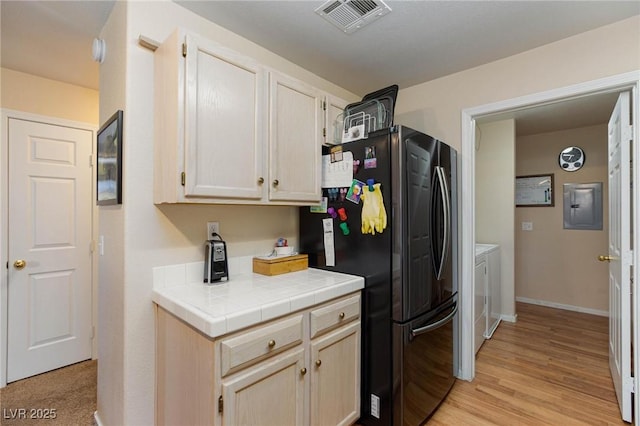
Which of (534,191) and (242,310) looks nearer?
(242,310)

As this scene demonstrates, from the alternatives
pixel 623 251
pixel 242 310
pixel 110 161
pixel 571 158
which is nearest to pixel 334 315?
pixel 242 310

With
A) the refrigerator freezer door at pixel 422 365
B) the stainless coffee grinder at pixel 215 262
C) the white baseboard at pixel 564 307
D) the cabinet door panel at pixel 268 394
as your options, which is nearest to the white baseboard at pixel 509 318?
the white baseboard at pixel 564 307

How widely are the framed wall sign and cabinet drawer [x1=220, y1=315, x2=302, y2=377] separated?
443 cm

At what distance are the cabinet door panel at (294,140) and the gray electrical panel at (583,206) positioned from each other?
402cm

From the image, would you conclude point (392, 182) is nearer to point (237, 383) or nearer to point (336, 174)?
point (336, 174)

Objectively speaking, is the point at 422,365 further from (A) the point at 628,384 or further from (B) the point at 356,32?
(B) the point at 356,32

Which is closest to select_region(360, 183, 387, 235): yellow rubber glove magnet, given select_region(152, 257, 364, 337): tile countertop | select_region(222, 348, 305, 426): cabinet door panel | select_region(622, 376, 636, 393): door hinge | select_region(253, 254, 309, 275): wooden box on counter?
select_region(152, 257, 364, 337): tile countertop

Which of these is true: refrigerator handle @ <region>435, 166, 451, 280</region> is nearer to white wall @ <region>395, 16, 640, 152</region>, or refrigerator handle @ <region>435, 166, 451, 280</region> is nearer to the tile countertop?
white wall @ <region>395, 16, 640, 152</region>

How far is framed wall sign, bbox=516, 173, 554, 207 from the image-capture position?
430 centimetres

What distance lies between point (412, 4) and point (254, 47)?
104 centimetres

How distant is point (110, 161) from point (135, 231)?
478mm

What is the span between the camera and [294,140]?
74.0 inches

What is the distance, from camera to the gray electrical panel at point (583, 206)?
3945 millimetres

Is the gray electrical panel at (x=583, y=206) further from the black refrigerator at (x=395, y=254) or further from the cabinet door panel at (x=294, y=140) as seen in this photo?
the cabinet door panel at (x=294, y=140)
